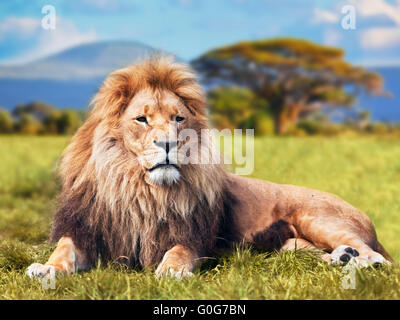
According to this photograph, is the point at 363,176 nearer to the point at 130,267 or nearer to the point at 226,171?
the point at 226,171

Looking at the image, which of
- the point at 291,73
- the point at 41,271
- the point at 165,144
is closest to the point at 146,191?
the point at 165,144

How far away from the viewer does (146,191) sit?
3.74 metres

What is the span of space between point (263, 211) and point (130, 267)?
111 centimetres

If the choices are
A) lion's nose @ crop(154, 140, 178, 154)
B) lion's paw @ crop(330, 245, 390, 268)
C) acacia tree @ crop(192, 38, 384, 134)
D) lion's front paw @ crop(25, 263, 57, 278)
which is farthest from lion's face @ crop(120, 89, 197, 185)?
acacia tree @ crop(192, 38, 384, 134)

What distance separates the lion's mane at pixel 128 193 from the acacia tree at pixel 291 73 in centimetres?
1871

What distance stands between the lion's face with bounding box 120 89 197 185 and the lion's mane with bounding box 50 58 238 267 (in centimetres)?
7

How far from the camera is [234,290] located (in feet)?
10.1

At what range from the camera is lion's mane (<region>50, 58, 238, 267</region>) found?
377 cm

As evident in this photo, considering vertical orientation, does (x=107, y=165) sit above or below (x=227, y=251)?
above

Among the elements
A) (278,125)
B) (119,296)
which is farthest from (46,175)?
Answer: (278,125)

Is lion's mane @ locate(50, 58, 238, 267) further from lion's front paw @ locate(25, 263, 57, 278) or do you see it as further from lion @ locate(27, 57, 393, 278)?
lion's front paw @ locate(25, 263, 57, 278)

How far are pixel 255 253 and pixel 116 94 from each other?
1419mm

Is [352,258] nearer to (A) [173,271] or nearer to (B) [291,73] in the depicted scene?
(A) [173,271]
